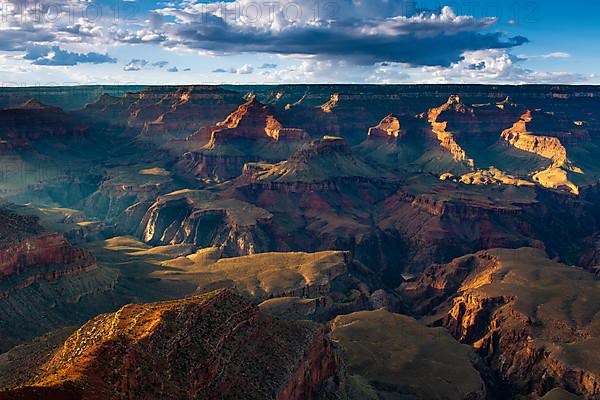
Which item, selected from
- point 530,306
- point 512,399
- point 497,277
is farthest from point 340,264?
point 512,399

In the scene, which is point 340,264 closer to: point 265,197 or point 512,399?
point 512,399

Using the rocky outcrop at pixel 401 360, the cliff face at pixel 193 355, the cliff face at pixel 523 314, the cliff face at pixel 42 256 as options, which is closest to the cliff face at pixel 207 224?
the cliff face at pixel 523 314

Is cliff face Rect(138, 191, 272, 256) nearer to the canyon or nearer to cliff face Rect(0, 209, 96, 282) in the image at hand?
the canyon

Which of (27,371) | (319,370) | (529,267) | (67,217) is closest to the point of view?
(27,371)

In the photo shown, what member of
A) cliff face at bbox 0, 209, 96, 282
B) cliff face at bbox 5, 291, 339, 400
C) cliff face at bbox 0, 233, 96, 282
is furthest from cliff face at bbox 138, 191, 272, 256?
cliff face at bbox 5, 291, 339, 400

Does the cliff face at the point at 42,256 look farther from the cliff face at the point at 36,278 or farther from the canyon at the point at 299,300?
the canyon at the point at 299,300

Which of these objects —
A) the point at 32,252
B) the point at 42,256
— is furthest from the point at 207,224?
the point at 32,252

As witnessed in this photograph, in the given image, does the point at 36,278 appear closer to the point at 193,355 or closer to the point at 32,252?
the point at 32,252

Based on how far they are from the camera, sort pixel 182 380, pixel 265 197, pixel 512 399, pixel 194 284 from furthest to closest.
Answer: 1. pixel 265 197
2. pixel 194 284
3. pixel 512 399
4. pixel 182 380
